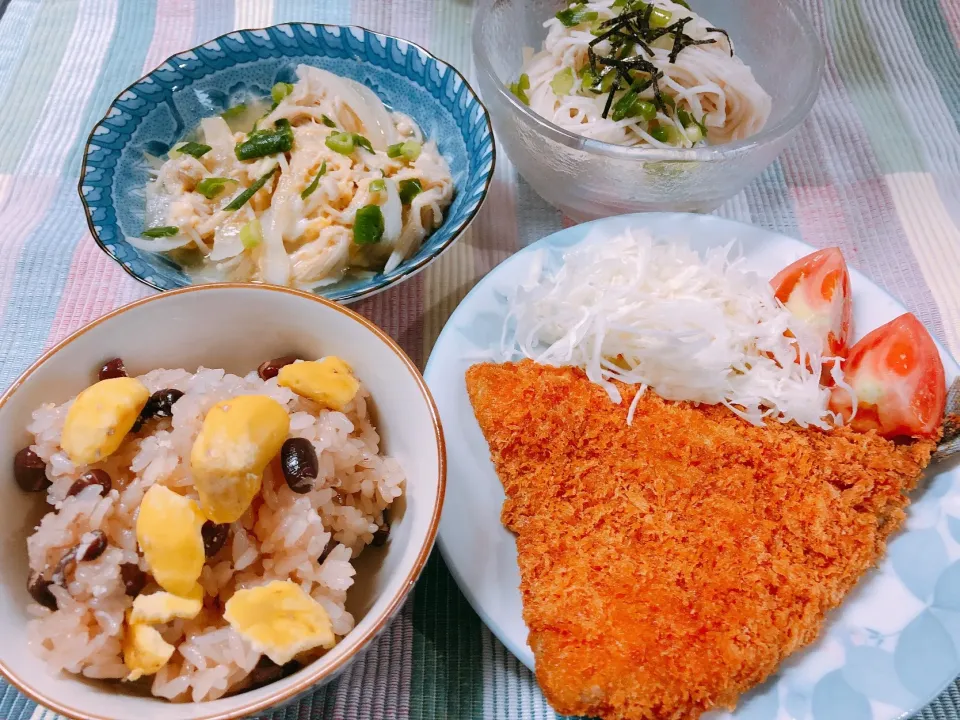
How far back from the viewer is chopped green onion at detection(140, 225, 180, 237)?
158 cm

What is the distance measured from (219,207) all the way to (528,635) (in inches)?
50.8

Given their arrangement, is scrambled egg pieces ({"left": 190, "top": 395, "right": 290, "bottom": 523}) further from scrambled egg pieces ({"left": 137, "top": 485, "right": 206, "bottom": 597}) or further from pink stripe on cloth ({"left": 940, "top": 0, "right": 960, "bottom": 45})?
pink stripe on cloth ({"left": 940, "top": 0, "right": 960, "bottom": 45})

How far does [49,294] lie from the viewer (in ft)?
5.68

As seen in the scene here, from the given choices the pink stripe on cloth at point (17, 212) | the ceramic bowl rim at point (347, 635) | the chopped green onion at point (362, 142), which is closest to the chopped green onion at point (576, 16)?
the chopped green onion at point (362, 142)

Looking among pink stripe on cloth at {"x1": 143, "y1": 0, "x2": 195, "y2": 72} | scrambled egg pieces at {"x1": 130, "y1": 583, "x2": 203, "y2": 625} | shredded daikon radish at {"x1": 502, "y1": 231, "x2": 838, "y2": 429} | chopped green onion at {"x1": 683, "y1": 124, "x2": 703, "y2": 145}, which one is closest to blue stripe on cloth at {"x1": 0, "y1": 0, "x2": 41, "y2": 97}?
pink stripe on cloth at {"x1": 143, "y1": 0, "x2": 195, "y2": 72}

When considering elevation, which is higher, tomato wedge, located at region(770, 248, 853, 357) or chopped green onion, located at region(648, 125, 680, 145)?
chopped green onion, located at region(648, 125, 680, 145)

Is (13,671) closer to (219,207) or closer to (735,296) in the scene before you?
(219,207)

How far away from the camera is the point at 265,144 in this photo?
1744mm

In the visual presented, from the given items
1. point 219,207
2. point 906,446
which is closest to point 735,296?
point 906,446

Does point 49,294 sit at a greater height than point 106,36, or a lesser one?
lesser

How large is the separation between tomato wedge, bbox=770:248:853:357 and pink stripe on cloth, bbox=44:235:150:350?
1.66 metres

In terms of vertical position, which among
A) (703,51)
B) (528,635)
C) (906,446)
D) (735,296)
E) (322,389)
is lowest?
(528,635)

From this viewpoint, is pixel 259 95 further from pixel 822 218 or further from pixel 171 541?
pixel 822 218

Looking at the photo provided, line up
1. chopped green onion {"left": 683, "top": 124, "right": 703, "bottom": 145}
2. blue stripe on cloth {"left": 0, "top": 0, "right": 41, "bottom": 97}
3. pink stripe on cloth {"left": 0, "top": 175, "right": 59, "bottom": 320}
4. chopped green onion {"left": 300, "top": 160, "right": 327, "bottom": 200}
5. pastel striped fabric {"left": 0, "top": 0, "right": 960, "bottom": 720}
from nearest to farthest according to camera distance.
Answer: pastel striped fabric {"left": 0, "top": 0, "right": 960, "bottom": 720}, chopped green onion {"left": 300, "top": 160, "right": 327, "bottom": 200}, pink stripe on cloth {"left": 0, "top": 175, "right": 59, "bottom": 320}, chopped green onion {"left": 683, "top": 124, "right": 703, "bottom": 145}, blue stripe on cloth {"left": 0, "top": 0, "right": 41, "bottom": 97}
